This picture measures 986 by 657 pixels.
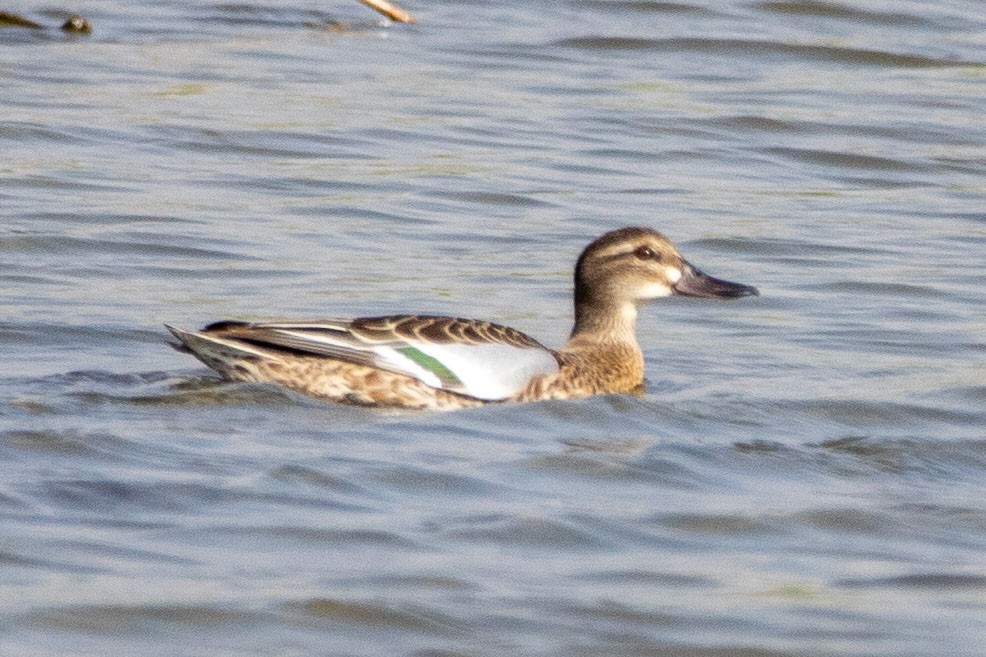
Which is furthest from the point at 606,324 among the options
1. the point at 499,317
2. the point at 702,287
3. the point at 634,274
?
the point at 499,317

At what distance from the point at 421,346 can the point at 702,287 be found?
5.24 feet

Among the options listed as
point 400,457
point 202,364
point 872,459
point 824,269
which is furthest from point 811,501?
point 824,269

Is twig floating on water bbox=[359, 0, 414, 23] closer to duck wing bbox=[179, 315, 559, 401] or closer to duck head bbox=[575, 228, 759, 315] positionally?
duck head bbox=[575, 228, 759, 315]

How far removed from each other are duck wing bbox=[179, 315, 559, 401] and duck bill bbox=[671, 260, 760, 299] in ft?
3.91

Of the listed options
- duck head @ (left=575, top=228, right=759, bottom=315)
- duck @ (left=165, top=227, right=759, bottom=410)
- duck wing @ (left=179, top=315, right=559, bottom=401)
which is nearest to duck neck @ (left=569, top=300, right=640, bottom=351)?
duck head @ (left=575, top=228, right=759, bottom=315)

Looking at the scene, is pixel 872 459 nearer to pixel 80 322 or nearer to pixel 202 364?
pixel 202 364

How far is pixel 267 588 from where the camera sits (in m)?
6.05

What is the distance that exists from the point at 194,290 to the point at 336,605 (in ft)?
16.1

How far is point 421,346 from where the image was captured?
8.69 meters

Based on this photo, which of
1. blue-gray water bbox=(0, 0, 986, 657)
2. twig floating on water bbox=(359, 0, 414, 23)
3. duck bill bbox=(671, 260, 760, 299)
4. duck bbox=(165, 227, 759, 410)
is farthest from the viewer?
twig floating on water bbox=(359, 0, 414, 23)

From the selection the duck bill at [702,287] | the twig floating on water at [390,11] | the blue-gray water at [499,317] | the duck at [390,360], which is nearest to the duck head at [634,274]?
the duck bill at [702,287]

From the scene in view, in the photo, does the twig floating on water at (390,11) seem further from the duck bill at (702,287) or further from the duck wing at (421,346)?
the duck wing at (421,346)

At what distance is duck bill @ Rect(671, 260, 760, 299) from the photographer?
9.73 m

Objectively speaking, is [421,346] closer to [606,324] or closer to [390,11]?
[606,324]
